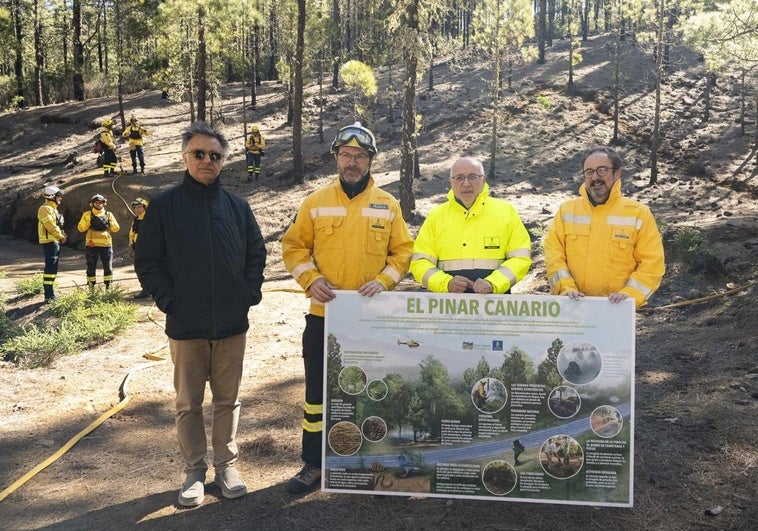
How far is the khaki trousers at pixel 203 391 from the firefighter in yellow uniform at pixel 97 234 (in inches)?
344

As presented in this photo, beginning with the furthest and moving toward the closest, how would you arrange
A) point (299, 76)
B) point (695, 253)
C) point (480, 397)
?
point (299, 76) → point (695, 253) → point (480, 397)

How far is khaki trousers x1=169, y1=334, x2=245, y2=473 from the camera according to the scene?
3.94 meters

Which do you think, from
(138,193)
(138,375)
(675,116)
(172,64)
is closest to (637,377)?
(138,375)

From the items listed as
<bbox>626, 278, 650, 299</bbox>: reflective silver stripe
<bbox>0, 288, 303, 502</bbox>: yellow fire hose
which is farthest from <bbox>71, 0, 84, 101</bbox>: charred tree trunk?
<bbox>626, 278, 650, 299</bbox>: reflective silver stripe

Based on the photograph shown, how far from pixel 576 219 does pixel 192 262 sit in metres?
2.84

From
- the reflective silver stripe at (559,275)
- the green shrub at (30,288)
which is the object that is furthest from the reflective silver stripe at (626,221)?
the green shrub at (30,288)

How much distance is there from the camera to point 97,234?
1183cm

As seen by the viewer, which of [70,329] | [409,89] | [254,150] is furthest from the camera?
[254,150]

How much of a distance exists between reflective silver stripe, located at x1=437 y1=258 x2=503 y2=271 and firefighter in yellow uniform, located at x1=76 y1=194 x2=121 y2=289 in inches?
385

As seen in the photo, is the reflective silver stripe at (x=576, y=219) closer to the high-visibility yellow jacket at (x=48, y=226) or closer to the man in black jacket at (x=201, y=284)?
the man in black jacket at (x=201, y=284)

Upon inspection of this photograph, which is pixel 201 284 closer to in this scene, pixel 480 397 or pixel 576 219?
pixel 480 397

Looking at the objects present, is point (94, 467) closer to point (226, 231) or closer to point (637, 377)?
point (226, 231)

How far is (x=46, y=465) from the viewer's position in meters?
4.71

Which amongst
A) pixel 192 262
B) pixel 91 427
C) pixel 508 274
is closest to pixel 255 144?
pixel 91 427
